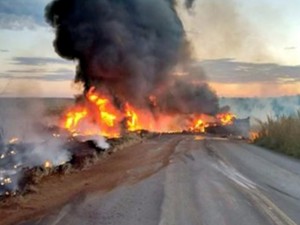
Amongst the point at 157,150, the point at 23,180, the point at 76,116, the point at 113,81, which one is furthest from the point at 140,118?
the point at 23,180

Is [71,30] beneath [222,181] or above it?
above

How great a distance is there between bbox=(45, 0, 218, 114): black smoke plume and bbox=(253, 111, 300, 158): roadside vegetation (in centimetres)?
1696

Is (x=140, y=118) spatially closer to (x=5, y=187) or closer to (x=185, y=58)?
(x=185, y=58)

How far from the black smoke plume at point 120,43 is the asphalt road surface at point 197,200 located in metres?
27.0

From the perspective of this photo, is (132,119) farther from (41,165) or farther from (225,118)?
(41,165)

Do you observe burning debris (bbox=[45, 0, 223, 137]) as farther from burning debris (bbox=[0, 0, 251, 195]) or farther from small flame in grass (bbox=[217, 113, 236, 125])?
small flame in grass (bbox=[217, 113, 236, 125])

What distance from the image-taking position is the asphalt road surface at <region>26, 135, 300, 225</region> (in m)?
8.73

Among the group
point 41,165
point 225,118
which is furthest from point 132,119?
point 41,165

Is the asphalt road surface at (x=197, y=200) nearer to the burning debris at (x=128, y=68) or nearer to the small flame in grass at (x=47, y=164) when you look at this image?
the small flame in grass at (x=47, y=164)

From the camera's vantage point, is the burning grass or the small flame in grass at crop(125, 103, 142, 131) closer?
the burning grass

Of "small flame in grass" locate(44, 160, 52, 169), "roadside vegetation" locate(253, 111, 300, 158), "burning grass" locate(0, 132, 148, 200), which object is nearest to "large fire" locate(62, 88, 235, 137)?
"roadside vegetation" locate(253, 111, 300, 158)

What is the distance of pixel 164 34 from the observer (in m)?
47.6

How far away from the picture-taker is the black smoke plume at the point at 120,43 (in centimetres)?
4203

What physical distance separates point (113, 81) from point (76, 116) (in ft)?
18.9
